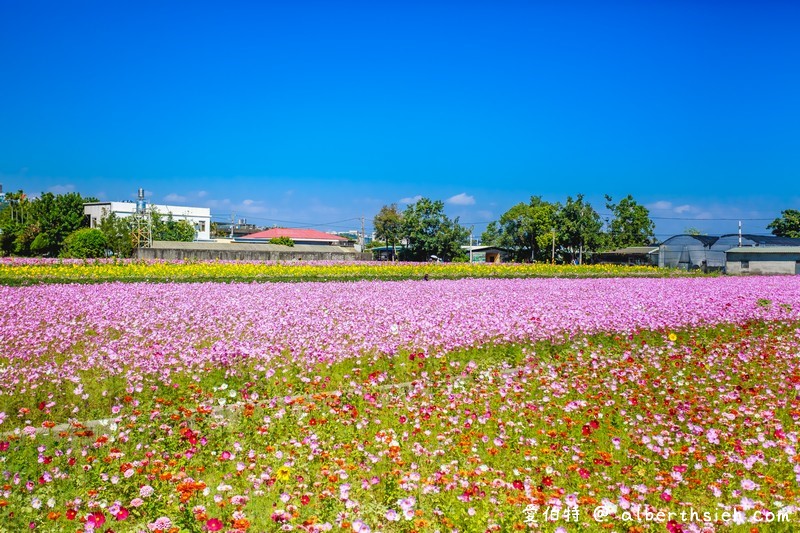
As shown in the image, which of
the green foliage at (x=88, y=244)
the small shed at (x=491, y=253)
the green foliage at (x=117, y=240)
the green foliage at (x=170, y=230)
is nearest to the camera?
the green foliage at (x=88, y=244)

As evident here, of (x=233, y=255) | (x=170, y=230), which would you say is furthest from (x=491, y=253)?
(x=233, y=255)

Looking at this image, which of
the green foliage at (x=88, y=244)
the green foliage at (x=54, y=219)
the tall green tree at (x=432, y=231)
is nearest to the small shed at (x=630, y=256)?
the tall green tree at (x=432, y=231)

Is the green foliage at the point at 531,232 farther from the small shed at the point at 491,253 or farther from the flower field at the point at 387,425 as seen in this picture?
the flower field at the point at 387,425

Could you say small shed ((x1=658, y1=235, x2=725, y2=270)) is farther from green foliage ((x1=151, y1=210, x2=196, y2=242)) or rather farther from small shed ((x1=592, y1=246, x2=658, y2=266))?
green foliage ((x1=151, y1=210, x2=196, y2=242))

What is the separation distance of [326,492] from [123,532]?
1332 millimetres

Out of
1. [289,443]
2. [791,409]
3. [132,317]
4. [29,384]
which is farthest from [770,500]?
[132,317]

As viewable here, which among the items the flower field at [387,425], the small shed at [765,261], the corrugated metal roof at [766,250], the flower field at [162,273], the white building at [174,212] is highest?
the white building at [174,212]

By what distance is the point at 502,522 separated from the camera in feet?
12.5

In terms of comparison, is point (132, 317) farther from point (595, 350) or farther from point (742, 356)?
point (742, 356)

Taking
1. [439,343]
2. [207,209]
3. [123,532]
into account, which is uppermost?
[207,209]

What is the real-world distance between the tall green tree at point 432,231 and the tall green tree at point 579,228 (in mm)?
11066

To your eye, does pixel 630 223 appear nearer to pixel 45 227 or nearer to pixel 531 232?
pixel 531 232

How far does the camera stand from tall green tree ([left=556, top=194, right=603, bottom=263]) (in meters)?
65.4

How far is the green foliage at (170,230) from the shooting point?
7381 cm
